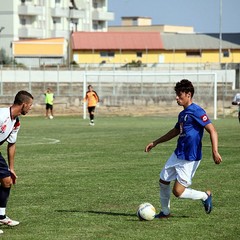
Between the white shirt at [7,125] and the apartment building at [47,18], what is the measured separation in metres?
81.3

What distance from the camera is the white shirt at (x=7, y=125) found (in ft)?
36.5

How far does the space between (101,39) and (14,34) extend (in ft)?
40.2

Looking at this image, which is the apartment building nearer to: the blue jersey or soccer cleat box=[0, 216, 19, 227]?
the blue jersey

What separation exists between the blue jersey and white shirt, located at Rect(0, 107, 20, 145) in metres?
2.31

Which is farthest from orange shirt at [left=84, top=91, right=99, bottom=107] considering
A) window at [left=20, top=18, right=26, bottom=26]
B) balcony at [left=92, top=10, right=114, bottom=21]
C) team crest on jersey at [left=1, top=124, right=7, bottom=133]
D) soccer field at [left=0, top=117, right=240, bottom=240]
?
balcony at [left=92, top=10, right=114, bottom=21]

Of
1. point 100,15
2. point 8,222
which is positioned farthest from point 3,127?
point 100,15

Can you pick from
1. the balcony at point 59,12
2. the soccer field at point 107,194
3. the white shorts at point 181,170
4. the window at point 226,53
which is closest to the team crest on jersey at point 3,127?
the soccer field at point 107,194

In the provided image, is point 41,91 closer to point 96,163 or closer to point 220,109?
point 220,109

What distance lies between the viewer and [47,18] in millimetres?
105000

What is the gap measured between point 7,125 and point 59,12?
95.3 metres

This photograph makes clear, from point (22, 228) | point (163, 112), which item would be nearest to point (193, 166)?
point (22, 228)

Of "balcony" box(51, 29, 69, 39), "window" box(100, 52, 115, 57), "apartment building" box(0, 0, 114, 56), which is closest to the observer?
"window" box(100, 52, 115, 57)

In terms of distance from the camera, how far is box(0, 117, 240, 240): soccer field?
37.2ft

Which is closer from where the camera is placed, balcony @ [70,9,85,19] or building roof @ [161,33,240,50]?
building roof @ [161,33,240,50]
